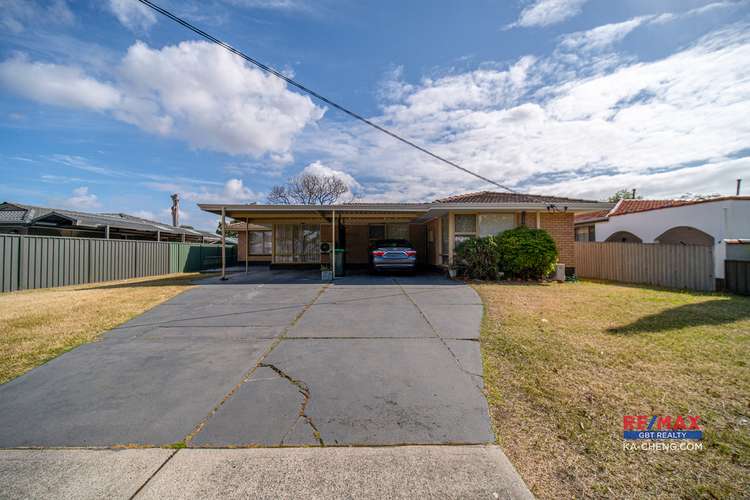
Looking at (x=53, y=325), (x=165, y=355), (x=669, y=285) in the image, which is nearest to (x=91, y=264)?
(x=53, y=325)

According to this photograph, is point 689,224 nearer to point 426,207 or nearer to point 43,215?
point 426,207

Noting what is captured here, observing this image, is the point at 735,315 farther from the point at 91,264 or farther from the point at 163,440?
the point at 91,264

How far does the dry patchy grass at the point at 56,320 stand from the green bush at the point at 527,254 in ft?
32.6

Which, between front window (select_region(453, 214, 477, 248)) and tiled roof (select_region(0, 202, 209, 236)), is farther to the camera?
tiled roof (select_region(0, 202, 209, 236))

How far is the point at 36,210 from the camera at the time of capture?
56.4 feet

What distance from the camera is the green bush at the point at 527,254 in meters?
10.1

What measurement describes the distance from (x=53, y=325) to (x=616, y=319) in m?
9.82

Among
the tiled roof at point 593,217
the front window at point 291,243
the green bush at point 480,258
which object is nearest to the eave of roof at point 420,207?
the green bush at point 480,258

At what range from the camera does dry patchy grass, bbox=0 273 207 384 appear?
4000mm

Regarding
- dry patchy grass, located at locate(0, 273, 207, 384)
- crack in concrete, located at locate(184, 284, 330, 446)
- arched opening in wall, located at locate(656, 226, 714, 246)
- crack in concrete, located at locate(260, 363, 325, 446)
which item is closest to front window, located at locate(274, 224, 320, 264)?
dry patchy grass, located at locate(0, 273, 207, 384)

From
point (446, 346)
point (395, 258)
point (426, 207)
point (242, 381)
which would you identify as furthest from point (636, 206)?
point (242, 381)

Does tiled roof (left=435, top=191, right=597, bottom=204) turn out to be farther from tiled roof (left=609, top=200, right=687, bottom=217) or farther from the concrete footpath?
the concrete footpath

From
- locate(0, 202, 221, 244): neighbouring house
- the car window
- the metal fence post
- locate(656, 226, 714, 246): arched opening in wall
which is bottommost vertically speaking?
the metal fence post

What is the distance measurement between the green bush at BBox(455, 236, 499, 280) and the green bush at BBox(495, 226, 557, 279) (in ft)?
0.82
